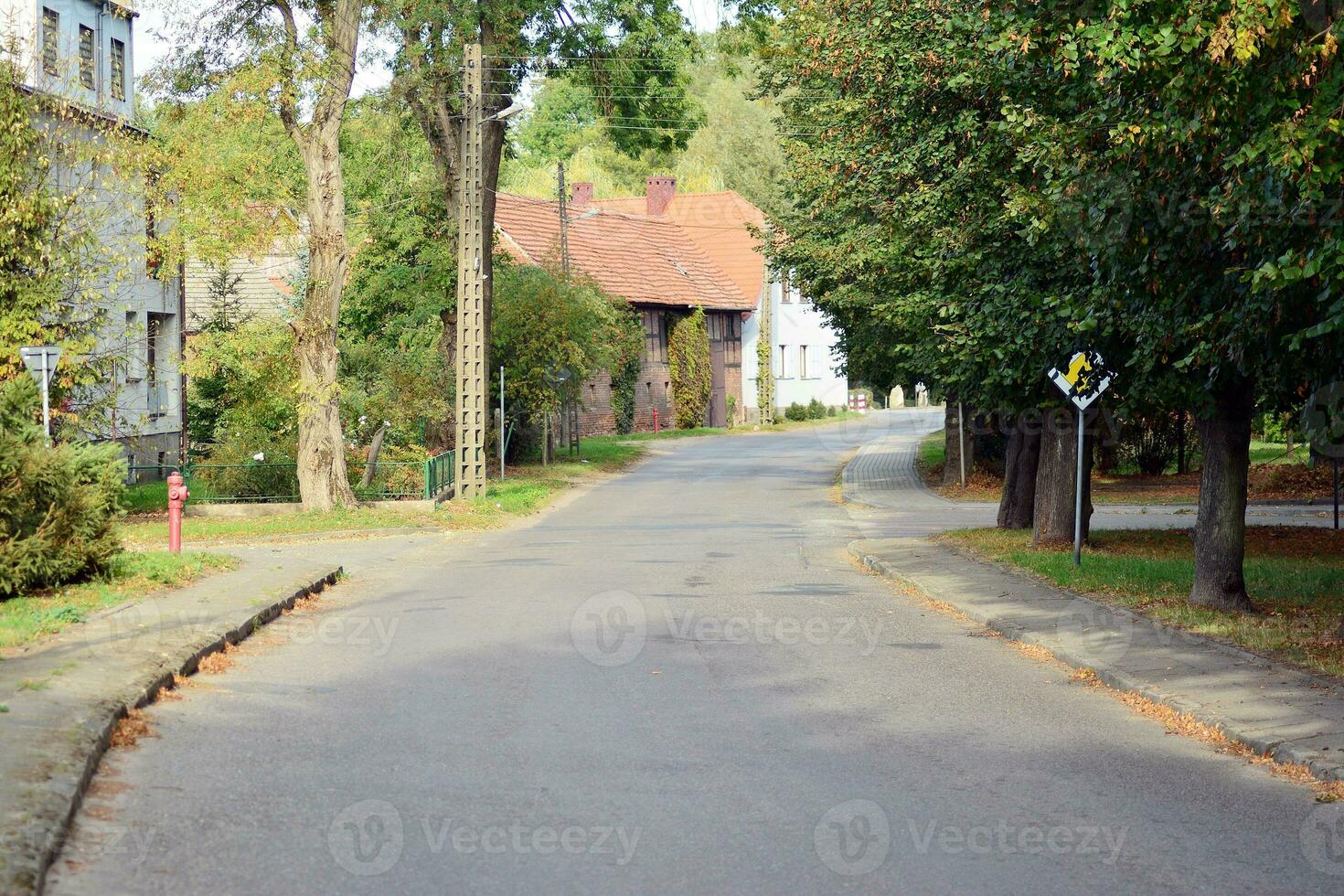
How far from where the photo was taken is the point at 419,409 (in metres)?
31.8

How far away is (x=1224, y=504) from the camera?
14.1 meters

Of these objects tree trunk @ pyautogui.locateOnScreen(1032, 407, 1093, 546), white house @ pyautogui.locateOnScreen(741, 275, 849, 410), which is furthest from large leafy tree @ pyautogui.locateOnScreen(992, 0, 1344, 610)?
white house @ pyautogui.locateOnScreen(741, 275, 849, 410)

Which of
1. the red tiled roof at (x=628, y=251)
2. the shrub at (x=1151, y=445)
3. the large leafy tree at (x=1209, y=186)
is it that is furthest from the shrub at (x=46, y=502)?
the red tiled roof at (x=628, y=251)

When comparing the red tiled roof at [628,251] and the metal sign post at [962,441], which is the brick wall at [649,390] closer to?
the red tiled roof at [628,251]

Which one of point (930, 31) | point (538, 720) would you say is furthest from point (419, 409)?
point (538, 720)

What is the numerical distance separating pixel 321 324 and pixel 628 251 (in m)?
43.5

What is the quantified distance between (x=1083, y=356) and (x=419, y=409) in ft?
63.9

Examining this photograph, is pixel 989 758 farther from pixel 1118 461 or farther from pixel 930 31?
pixel 1118 461

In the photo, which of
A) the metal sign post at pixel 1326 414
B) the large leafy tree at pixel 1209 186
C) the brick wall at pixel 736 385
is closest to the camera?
the large leafy tree at pixel 1209 186

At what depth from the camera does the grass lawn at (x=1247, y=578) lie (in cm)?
1197

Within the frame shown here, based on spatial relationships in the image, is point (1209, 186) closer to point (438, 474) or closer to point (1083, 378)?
point (1083, 378)

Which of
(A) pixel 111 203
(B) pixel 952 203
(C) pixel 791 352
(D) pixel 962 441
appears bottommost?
(D) pixel 962 441

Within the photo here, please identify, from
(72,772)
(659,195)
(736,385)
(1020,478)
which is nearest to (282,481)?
(1020,478)

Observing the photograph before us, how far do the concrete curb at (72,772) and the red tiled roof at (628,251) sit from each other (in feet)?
138
